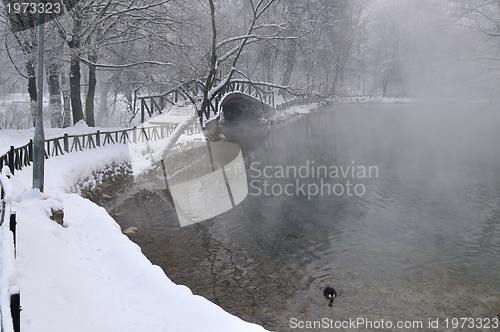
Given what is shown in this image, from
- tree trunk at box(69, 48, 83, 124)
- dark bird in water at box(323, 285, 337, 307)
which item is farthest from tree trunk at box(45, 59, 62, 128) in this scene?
dark bird in water at box(323, 285, 337, 307)

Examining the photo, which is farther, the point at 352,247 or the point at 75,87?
the point at 75,87

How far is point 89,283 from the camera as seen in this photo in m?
7.57

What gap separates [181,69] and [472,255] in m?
20.4

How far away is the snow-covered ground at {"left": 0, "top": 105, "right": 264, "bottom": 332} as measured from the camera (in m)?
6.08

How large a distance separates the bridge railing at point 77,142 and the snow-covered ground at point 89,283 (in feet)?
14.1

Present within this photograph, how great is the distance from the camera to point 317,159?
27438 millimetres

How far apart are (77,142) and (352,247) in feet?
44.9

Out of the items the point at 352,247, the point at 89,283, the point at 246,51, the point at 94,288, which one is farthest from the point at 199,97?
the point at 94,288

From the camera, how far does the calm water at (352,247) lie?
34.8ft

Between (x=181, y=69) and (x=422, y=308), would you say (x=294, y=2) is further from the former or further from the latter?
(x=422, y=308)

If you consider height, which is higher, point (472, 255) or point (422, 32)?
point (422, 32)

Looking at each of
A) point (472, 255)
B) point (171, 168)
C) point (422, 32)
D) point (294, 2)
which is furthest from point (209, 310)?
point (422, 32)

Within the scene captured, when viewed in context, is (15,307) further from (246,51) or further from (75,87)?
(246,51)

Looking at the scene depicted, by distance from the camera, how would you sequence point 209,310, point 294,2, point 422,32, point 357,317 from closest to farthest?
1. point 209,310
2. point 357,317
3. point 294,2
4. point 422,32
